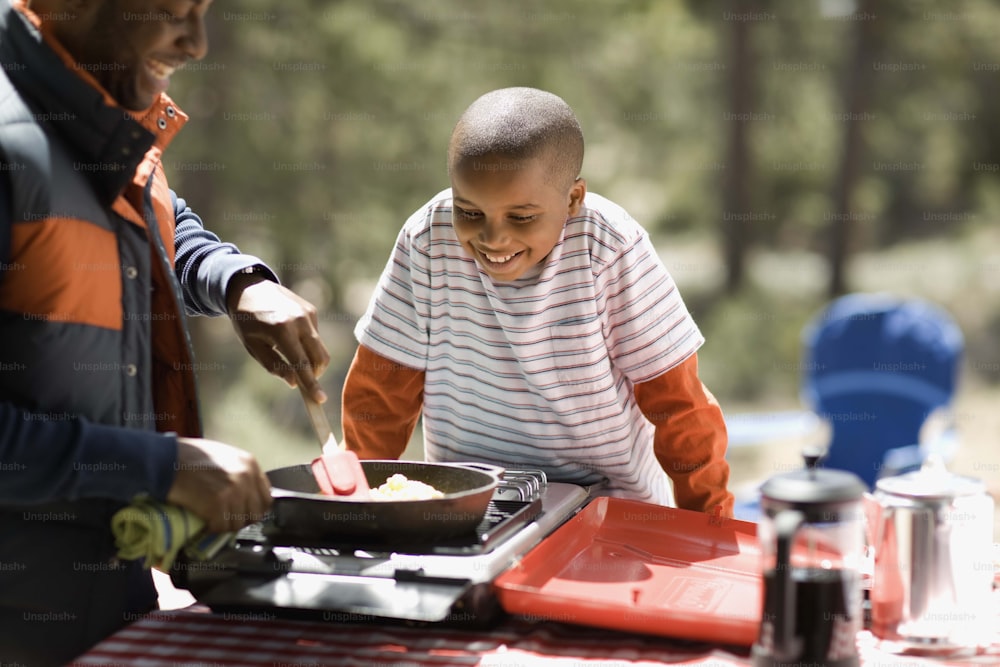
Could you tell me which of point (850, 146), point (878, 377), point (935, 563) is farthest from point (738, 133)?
point (935, 563)

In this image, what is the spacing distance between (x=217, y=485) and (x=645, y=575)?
65 cm

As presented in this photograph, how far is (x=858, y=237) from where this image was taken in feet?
39.9

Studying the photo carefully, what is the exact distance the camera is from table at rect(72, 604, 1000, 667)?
1.33 metres

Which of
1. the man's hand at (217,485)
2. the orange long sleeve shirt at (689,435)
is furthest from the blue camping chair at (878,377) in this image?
the man's hand at (217,485)

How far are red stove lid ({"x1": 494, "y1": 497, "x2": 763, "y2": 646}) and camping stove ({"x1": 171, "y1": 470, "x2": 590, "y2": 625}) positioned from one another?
0.15 feet

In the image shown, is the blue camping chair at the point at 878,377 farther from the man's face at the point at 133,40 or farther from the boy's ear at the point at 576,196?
the man's face at the point at 133,40

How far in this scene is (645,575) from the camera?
1.54 meters

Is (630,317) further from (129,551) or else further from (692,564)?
(129,551)

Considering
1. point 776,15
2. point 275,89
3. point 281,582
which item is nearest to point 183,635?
point 281,582

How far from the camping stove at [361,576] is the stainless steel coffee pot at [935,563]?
529 millimetres

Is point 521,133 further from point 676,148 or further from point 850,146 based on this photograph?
point 676,148

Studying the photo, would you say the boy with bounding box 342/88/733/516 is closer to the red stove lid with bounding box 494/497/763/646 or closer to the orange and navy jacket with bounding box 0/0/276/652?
the red stove lid with bounding box 494/497/763/646

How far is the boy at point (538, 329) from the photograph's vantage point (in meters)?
1.85

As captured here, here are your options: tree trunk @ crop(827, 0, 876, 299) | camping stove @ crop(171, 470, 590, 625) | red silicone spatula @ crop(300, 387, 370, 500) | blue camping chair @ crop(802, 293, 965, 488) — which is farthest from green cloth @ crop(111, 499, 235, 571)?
tree trunk @ crop(827, 0, 876, 299)
